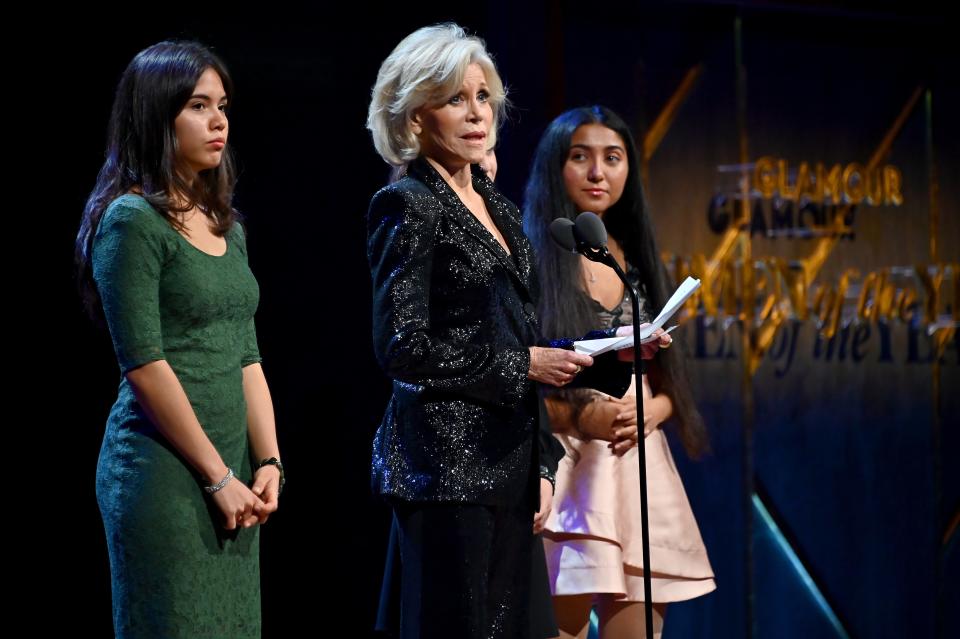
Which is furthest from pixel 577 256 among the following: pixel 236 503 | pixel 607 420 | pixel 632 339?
pixel 236 503

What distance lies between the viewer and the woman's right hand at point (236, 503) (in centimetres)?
245

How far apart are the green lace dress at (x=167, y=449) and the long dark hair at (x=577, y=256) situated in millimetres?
1051

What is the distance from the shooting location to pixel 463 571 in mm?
2457

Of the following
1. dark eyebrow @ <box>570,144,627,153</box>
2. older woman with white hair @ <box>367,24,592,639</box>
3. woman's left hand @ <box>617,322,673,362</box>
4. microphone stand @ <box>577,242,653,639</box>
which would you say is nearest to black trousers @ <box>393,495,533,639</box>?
older woman with white hair @ <box>367,24,592,639</box>

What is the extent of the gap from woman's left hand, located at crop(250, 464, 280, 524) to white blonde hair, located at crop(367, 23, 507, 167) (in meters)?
0.70

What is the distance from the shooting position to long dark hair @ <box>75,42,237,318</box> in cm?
252

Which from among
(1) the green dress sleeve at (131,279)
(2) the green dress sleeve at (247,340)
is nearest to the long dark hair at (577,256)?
(2) the green dress sleeve at (247,340)

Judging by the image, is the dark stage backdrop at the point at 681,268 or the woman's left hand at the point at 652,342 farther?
the dark stage backdrop at the point at 681,268

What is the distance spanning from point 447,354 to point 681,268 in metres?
2.33

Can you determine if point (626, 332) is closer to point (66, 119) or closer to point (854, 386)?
point (66, 119)

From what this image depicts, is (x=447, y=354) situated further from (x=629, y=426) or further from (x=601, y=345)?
(x=629, y=426)

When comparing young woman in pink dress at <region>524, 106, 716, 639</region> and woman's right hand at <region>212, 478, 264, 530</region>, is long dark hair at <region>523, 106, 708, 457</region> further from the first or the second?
woman's right hand at <region>212, 478, 264, 530</region>

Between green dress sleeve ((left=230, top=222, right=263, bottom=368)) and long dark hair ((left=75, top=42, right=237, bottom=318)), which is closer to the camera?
long dark hair ((left=75, top=42, right=237, bottom=318))

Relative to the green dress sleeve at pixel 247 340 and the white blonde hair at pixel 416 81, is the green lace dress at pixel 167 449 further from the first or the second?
the white blonde hair at pixel 416 81
